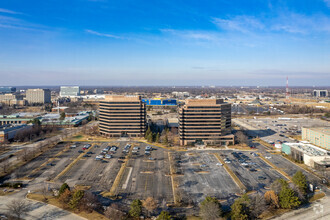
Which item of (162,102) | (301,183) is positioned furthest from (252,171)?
(162,102)

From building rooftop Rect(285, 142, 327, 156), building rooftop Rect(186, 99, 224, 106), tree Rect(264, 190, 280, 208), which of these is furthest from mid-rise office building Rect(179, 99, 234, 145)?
tree Rect(264, 190, 280, 208)

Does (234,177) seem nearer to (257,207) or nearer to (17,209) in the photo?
(257,207)

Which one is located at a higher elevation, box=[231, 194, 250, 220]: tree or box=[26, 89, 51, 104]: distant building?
box=[26, 89, 51, 104]: distant building

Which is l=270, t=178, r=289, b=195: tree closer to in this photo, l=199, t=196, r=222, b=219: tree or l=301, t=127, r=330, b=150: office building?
l=199, t=196, r=222, b=219: tree

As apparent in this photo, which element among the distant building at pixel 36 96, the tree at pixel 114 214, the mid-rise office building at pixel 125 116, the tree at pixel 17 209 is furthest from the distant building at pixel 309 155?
the distant building at pixel 36 96

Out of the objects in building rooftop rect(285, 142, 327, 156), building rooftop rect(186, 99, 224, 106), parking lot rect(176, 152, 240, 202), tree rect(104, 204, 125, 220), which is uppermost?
building rooftop rect(186, 99, 224, 106)
